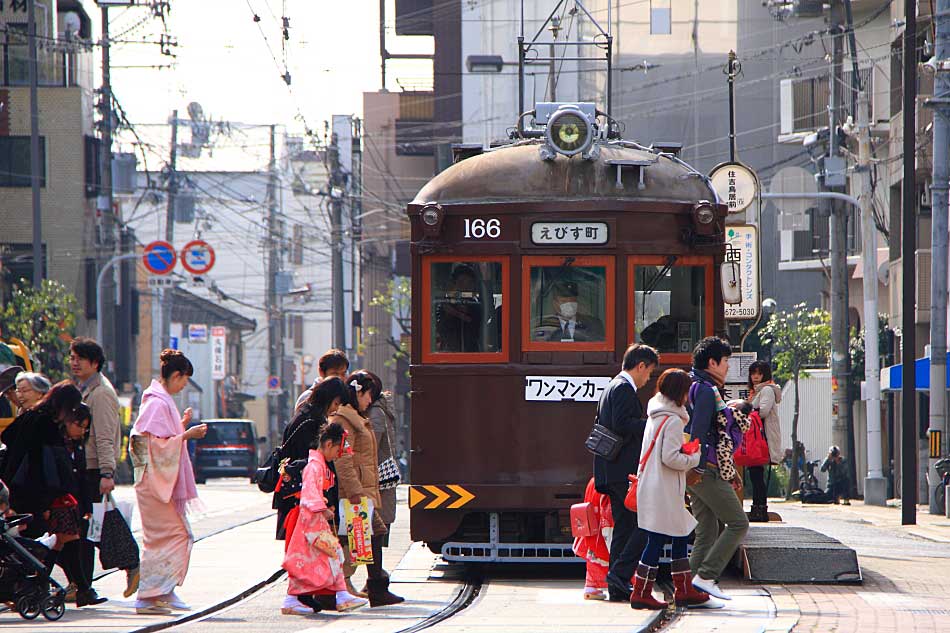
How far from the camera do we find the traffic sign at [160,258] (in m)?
40.2

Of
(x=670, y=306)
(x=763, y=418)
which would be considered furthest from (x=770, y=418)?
(x=670, y=306)

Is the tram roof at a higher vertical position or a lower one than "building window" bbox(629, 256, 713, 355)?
higher

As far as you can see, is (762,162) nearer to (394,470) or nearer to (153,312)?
(153,312)

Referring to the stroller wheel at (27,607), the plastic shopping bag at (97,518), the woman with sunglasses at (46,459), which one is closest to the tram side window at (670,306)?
the plastic shopping bag at (97,518)

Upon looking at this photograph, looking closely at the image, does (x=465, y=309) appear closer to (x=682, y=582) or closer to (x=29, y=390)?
(x=682, y=582)

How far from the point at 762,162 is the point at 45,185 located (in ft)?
66.8

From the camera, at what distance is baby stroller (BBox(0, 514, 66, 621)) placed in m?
9.84

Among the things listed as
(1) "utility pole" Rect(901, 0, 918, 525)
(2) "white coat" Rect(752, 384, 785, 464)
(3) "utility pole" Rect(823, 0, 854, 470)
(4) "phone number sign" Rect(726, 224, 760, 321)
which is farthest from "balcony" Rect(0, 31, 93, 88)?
(2) "white coat" Rect(752, 384, 785, 464)

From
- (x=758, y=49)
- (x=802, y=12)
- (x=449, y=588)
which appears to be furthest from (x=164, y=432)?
(x=758, y=49)

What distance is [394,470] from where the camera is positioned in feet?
38.9

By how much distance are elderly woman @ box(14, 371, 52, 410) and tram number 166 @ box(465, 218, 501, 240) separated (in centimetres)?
330

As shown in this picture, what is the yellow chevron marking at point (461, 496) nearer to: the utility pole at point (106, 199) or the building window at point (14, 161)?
the utility pole at point (106, 199)

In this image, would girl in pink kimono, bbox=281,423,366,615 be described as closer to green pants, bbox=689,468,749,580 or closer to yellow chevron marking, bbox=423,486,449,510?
yellow chevron marking, bbox=423,486,449,510

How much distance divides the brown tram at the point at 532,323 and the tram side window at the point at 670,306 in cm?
1
